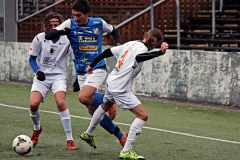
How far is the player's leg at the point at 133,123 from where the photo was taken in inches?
331

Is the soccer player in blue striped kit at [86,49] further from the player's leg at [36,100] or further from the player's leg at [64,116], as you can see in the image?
the player's leg at [36,100]

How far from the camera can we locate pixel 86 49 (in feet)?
30.6

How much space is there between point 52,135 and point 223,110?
16.8 feet

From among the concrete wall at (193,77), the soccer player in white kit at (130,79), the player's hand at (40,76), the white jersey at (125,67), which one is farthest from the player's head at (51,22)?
the concrete wall at (193,77)

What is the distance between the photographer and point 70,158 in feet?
27.9

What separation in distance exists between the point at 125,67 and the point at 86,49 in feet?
3.25

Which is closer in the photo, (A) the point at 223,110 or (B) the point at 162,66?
(A) the point at 223,110

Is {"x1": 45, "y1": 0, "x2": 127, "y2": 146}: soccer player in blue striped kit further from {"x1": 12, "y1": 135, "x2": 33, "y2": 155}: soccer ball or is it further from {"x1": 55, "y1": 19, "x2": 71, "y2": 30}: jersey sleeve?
{"x1": 12, "y1": 135, "x2": 33, "y2": 155}: soccer ball

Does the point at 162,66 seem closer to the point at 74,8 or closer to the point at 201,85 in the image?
the point at 201,85

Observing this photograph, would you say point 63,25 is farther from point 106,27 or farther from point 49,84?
point 49,84

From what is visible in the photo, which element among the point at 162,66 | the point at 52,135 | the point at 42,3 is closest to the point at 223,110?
the point at 162,66

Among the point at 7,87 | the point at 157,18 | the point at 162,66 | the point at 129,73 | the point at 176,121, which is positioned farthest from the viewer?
the point at 157,18

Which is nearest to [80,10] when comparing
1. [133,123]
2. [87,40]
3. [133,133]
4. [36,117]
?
[87,40]

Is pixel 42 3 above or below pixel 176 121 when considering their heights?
above
